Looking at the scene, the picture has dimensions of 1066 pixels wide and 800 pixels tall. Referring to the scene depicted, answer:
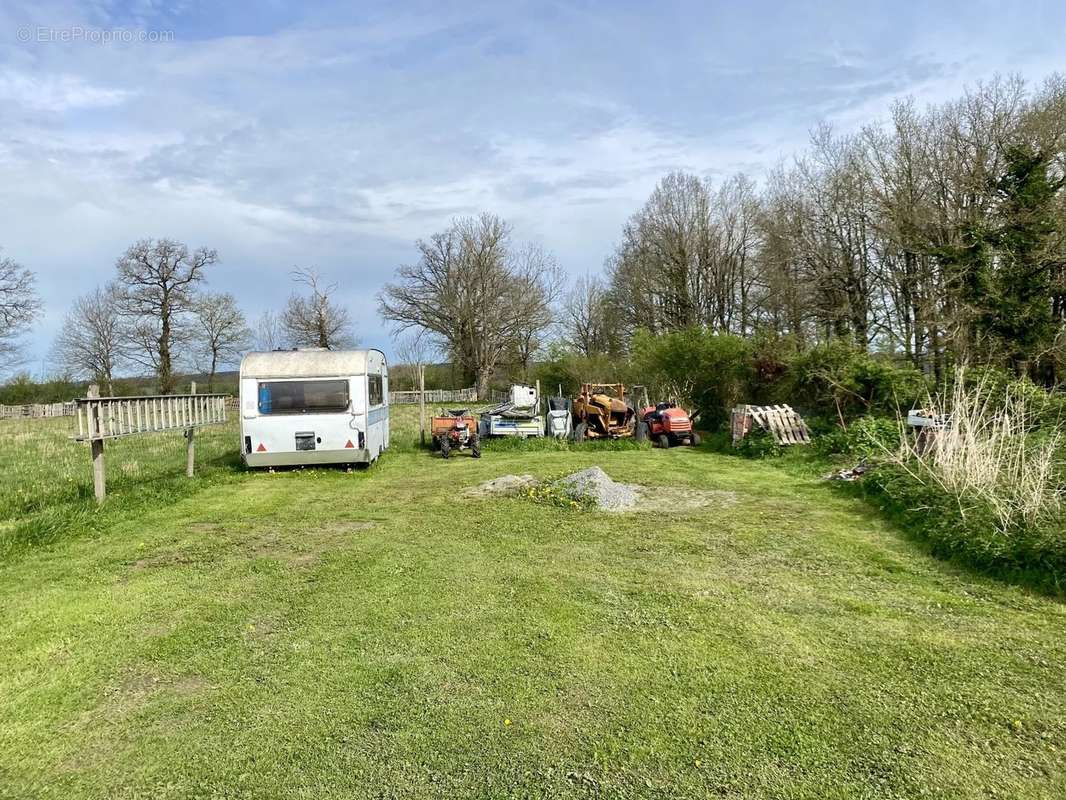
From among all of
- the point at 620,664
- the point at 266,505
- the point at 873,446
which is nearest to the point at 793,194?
the point at 873,446

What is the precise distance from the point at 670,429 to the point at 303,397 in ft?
27.2

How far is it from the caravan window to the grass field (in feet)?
14.1

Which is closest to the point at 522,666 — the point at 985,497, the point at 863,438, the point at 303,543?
the point at 303,543

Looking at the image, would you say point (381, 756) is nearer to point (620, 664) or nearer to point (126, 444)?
point (620, 664)

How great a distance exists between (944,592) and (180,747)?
5.08 meters

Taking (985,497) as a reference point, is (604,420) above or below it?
above

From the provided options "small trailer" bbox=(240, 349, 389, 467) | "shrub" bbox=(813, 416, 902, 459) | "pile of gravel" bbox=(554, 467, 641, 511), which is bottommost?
"pile of gravel" bbox=(554, 467, 641, 511)

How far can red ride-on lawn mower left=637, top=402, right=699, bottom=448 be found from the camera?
14.4m

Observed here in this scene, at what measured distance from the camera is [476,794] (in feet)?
7.82

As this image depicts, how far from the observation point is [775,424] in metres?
12.9

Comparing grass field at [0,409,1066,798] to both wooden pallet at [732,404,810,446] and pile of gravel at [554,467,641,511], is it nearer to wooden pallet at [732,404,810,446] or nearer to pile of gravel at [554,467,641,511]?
pile of gravel at [554,467,641,511]

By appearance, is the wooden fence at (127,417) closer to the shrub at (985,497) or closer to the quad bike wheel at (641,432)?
the quad bike wheel at (641,432)

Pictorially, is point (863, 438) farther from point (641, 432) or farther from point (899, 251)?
point (899, 251)

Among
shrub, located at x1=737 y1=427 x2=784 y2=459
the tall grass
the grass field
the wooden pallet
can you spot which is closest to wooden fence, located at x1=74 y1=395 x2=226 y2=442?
the grass field
